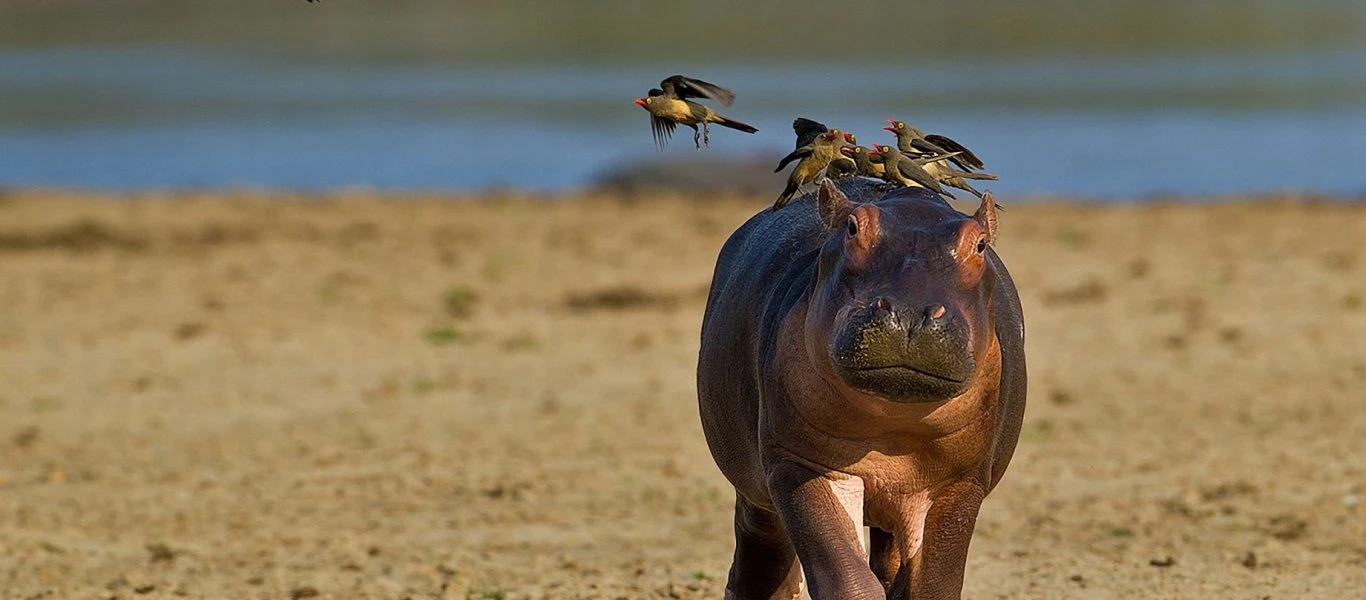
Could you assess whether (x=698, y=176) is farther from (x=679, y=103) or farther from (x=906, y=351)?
(x=906, y=351)

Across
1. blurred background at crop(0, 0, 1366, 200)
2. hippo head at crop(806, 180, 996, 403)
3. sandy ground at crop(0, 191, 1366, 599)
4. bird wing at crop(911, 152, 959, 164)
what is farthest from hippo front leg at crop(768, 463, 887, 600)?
blurred background at crop(0, 0, 1366, 200)

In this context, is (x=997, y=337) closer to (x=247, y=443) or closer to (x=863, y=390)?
(x=863, y=390)

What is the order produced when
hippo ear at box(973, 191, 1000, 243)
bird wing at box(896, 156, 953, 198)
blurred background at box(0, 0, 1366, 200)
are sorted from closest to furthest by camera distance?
hippo ear at box(973, 191, 1000, 243) → bird wing at box(896, 156, 953, 198) → blurred background at box(0, 0, 1366, 200)

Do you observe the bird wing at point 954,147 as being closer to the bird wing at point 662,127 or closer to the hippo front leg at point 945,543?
the bird wing at point 662,127

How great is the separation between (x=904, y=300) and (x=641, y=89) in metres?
24.9

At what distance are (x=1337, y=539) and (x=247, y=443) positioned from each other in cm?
443

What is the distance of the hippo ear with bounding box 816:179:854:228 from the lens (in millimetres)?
4074

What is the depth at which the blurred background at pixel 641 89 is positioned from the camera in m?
19.9

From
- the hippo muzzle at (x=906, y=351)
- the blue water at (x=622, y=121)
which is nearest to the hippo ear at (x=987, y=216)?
the hippo muzzle at (x=906, y=351)

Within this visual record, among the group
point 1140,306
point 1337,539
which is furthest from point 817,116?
point 1337,539

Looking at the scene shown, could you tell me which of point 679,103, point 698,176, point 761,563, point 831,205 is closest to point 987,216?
point 831,205

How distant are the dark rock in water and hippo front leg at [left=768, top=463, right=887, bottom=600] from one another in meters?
12.5

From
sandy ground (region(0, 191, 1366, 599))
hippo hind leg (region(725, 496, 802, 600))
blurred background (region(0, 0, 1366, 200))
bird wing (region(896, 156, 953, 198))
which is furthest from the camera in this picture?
blurred background (region(0, 0, 1366, 200))

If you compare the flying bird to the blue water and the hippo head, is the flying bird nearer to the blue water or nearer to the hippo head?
the hippo head
